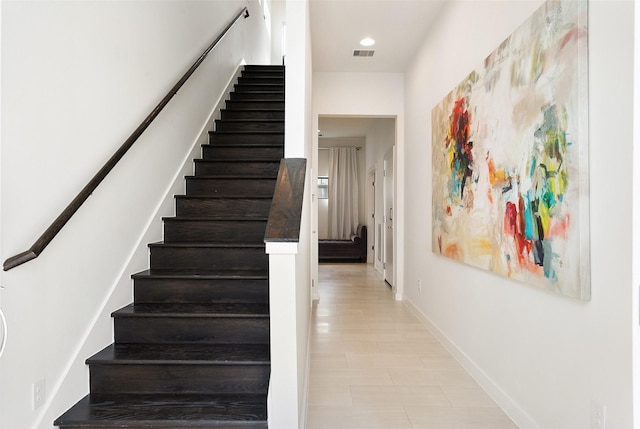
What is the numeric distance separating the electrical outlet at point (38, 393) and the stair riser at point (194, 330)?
540mm

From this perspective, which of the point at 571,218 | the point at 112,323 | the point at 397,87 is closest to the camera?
the point at 571,218

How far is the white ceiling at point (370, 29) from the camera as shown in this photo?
335 cm

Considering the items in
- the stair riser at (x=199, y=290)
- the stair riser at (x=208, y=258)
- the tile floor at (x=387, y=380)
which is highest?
the stair riser at (x=208, y=258)

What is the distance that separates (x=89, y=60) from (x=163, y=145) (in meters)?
0.93

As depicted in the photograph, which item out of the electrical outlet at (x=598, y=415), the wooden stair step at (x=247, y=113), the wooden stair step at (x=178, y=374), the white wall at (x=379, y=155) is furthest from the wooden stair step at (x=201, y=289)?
the white wall at (x=379, y=155)

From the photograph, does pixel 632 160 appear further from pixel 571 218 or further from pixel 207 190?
pixel 207 190

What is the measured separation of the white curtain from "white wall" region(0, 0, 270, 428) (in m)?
6.95

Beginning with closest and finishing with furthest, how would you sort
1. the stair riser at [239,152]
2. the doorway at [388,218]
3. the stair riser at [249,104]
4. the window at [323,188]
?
the stair riser at [239,152] < the stair riser at [249,104] < the doorway at [388,218] < the window at [323,188]

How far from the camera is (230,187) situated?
3.09 meters

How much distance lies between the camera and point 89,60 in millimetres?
1810

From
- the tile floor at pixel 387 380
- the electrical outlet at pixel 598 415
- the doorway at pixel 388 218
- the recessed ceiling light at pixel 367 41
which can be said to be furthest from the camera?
the doorway at pixel 388 218

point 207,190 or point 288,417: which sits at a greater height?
point 207,190

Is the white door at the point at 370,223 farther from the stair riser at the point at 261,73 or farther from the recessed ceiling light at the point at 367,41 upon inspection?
the recessed ceiling light at the point at 367,41

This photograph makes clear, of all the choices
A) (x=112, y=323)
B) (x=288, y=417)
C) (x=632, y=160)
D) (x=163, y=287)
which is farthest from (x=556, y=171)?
(x=112, y=323)
